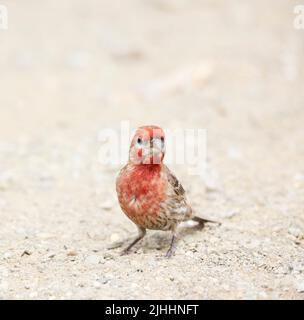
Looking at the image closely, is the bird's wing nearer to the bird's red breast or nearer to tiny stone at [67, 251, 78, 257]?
the bird's red breast

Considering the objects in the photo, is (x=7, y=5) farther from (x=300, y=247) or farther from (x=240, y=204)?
(x=300, y=247)

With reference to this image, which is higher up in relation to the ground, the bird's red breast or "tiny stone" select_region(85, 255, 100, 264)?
the bird's red breast

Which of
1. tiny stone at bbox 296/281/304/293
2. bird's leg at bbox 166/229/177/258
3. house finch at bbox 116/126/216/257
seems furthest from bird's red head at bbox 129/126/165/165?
tiny stone at bbox 296/281/304/293

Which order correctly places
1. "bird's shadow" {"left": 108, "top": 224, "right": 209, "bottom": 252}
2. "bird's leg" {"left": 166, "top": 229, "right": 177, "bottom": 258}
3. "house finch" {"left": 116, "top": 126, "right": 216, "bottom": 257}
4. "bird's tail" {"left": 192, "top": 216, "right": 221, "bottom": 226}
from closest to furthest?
1. "house finch" {"left": 116, "top": 126, "right": 216, "bottom": 257}
2. "bird's leg" {"left": 166, "top": 229, "right": 177, "bottom": 258}
3. "bird's shadow" {"left": 108, "top": 224, "right": 209, "bottom": 252}
4. "bird's tail" {"left": 192, "top": 216, "right": 221, "bottom": 226}

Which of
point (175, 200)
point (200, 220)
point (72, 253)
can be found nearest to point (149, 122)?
point (200, 220)

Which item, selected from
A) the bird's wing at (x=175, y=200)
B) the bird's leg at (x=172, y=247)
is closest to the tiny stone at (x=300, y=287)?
the bird's leg at (x=172, y=247)

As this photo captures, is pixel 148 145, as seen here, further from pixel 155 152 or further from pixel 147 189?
pixel 147 189

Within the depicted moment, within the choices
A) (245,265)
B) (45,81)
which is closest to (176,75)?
(45,81)

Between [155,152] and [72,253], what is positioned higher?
[155,152]
